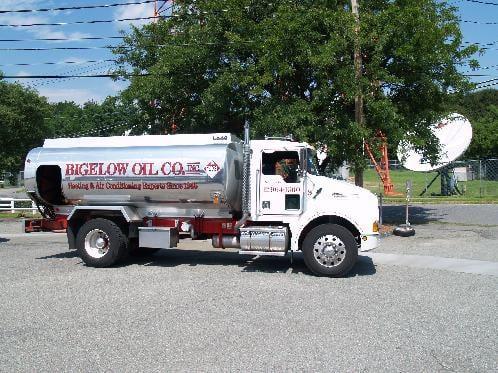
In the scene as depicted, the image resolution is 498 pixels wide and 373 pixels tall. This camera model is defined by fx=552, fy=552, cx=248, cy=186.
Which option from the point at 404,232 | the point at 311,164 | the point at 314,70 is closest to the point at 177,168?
the point at 311,164

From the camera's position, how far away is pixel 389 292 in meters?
8.80

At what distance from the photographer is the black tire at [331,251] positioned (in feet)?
32.9

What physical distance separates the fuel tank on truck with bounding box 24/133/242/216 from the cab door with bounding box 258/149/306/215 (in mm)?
673

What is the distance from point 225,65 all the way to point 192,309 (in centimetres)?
1193

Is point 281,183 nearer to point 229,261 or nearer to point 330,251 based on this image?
point 330,251

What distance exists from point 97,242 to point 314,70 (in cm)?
852

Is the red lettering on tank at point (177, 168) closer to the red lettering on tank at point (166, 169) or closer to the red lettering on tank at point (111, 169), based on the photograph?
the red lettering on tank at point (166, 169)

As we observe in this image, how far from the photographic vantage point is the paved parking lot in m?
5.69

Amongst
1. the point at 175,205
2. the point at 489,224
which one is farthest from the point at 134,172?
the point at 489,224

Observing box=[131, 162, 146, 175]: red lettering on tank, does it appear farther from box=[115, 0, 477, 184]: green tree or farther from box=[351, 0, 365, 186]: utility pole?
box=[351, 0, 365, 186]: utility pole

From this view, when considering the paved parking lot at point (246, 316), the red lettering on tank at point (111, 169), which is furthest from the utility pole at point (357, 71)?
the red lettering on tank at point (111, 169)

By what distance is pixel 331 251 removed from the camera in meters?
10.1

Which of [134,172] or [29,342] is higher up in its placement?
[134,172]

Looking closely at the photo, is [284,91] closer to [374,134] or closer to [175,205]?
[374,134]
